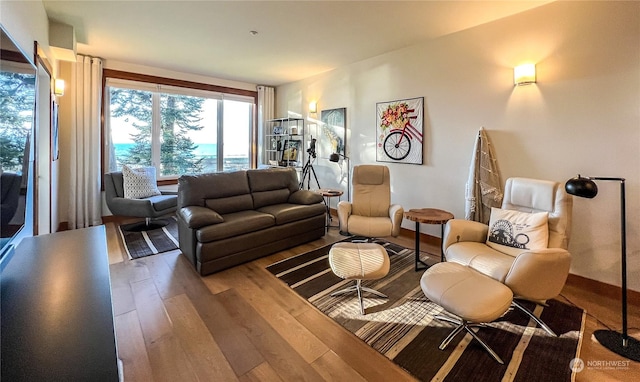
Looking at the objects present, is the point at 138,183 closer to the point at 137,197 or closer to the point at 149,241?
the point at 137,197

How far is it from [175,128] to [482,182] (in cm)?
506

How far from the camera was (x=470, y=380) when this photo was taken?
1584 mm

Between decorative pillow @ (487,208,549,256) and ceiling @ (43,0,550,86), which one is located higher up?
ceiling @ (43,0,550,86)

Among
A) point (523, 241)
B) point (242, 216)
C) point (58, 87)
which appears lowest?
point (523, 241)

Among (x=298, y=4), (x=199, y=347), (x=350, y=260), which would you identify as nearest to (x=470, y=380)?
(x=350, y=260)

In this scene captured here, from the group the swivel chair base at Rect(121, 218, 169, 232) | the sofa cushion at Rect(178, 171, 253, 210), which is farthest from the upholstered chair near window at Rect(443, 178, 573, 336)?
the swivel chair base at Rect(121, 218, 169, 232)

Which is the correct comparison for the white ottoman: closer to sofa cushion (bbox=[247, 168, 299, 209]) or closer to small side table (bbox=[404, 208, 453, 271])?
small side table (bbox=[404, 208, 453, 271])

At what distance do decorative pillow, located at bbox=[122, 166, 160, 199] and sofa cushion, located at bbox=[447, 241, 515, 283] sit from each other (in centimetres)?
434

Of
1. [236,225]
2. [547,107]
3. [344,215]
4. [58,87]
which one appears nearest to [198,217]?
[236,225]

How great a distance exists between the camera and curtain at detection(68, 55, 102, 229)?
418 centimetres

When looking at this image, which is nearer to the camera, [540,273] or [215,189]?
[540,273]

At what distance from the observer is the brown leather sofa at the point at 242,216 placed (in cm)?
286

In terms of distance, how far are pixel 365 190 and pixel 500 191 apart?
148 cm

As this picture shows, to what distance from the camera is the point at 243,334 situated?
76.9 inches
